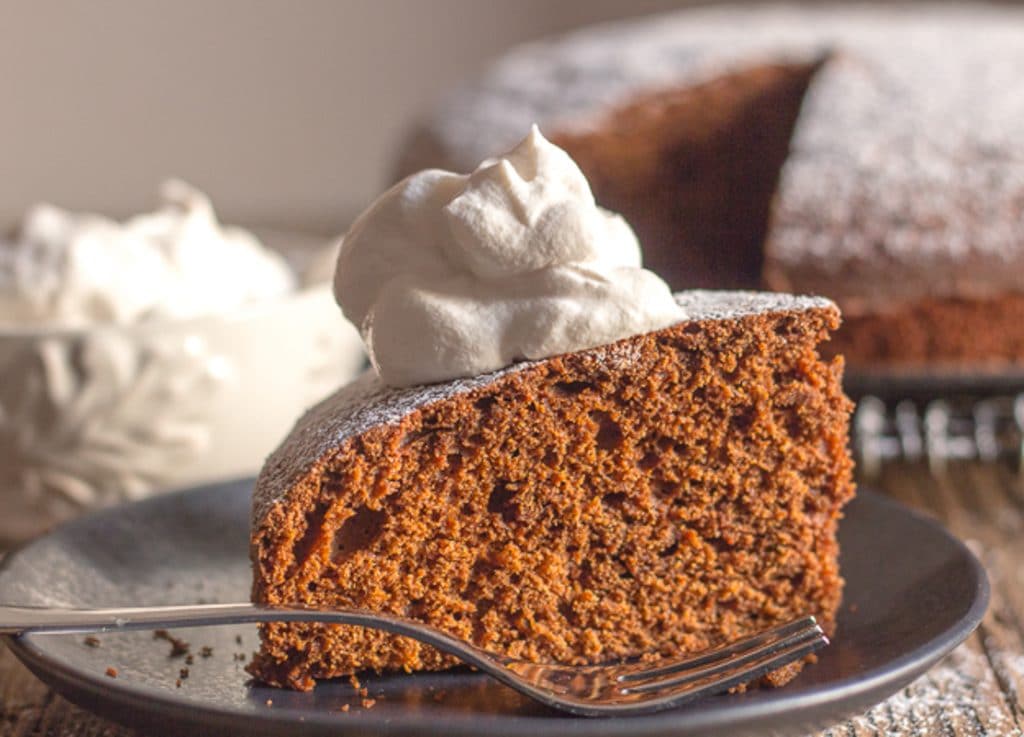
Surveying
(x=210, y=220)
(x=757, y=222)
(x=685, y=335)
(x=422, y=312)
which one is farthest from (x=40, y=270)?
(x=757, y=222)

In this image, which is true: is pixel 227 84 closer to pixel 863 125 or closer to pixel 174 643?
pixel 863 125

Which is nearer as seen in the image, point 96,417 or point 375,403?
point 375,403

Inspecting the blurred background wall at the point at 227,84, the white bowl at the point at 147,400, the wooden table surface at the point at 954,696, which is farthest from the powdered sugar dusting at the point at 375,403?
the blurred background wall at the point at 227,84

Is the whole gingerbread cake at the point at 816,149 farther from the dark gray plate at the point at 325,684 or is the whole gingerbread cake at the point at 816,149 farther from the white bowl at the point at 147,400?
the white bowl at the point at 147,400

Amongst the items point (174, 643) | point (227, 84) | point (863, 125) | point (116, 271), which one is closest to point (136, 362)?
point (116, 271)

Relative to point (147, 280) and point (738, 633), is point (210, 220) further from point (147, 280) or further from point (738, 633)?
point (738, 633)

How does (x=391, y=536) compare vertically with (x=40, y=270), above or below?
below
